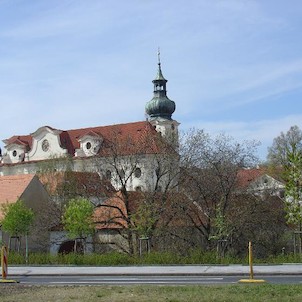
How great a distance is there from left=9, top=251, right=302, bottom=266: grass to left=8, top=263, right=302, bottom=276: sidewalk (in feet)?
3.99

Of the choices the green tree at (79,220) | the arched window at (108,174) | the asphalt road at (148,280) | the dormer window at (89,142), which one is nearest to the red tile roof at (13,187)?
the arched window at (108,174)

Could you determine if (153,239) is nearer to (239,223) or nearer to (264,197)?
(239,223)

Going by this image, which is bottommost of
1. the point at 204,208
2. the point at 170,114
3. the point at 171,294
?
the point at 171,294

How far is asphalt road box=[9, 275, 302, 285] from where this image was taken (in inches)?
644

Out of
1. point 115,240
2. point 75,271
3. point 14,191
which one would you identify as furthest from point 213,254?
point 14,191

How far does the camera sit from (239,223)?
112 feet

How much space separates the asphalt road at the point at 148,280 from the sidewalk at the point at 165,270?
56 centimetres

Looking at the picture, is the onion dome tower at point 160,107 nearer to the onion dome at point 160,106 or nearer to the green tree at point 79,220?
the onion dome at point 160,106

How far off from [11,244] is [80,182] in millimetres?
7009

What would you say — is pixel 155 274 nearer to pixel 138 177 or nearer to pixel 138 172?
pixel 138 172

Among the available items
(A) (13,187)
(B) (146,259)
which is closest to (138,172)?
(A) (13,187)

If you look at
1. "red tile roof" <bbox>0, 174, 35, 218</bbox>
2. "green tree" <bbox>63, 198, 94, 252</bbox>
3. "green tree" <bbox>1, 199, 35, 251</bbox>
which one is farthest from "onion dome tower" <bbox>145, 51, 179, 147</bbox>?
"green tree" <bbox>63, 198, 94, 252</bbox>

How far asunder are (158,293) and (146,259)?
11.0 metres

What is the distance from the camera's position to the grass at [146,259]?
23.0m
